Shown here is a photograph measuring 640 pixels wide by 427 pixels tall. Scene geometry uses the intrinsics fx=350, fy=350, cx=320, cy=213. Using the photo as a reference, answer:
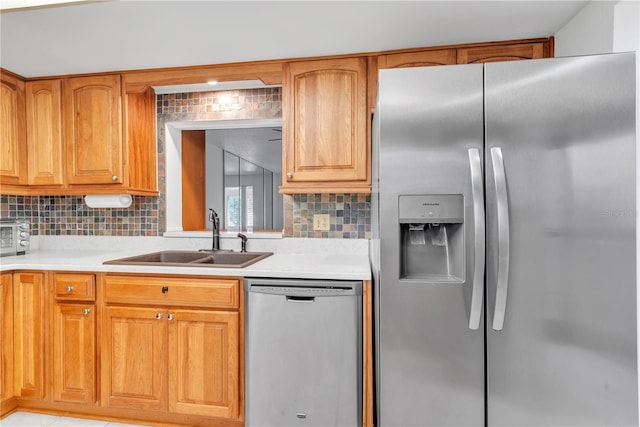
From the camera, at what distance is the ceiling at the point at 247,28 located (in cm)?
162

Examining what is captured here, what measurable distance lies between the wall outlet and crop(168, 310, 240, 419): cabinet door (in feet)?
2.82

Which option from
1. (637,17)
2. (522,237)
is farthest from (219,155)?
(637,17)

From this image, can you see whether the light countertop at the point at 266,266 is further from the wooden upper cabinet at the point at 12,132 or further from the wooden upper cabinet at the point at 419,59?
the wooden upper cabinet at the point at 419,59

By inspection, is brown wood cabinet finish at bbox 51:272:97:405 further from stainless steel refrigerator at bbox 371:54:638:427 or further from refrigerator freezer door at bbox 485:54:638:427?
refrigerator freezer door at bbox 485:54:638:427

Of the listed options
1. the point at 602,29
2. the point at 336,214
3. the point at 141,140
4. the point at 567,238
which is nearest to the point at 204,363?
the point at 336,214

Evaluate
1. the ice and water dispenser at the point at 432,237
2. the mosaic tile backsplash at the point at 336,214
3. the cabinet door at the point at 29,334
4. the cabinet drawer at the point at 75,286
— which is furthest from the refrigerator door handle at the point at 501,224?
the cabinet door at the point at 29,334

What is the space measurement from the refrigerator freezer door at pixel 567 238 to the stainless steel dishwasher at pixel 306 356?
25.6 inches

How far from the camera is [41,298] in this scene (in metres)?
2.05

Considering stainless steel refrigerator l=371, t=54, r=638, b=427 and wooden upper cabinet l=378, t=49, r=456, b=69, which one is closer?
stainless steel refrigerator l=371, t=54, r=638, b=427

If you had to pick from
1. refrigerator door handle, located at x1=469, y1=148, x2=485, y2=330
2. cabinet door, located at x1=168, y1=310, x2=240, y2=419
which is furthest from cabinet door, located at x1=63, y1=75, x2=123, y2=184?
refrigerator door handle, located at x1=469, y1=148, x2=485, y2=330

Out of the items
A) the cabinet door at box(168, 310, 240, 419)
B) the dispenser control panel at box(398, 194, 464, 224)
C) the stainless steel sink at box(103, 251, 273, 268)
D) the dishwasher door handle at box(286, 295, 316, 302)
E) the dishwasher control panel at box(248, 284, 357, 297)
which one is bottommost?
the cabinet door at box(168, 310, 240, 419)

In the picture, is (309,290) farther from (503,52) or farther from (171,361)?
(503,52)

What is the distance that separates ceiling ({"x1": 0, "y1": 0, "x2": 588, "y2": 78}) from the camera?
63.8 inches

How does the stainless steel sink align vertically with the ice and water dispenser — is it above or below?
below
